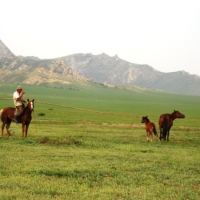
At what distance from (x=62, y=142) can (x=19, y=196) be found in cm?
895

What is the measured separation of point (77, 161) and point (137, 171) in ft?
7.42

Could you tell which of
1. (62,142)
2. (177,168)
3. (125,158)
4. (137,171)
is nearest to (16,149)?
(62,142)

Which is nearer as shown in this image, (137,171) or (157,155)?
(137,171)

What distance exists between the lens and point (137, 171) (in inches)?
403

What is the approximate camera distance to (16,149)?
43.2 feet

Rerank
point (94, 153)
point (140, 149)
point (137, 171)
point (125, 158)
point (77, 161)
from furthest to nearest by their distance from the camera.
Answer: point (140, 149)
point (94, 153)
point (125, 158)
point (77, 161)
point (137, 171)

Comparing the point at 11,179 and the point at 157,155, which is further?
the point at 157,155

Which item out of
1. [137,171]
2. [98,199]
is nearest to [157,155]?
[137,171]

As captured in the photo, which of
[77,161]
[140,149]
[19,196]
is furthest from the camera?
[140,149]

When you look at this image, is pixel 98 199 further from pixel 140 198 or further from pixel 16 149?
pixel 16 149

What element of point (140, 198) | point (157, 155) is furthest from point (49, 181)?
point (157, 155)

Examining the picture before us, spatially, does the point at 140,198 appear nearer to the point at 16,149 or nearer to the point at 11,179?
the point at 11,179

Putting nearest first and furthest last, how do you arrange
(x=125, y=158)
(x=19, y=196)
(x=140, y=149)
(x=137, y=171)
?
(x=19, y=196), (x=137, y=171), (x=125, y=158), (x=140, y=149)

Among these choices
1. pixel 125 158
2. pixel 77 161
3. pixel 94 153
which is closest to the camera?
pixel 77 161
